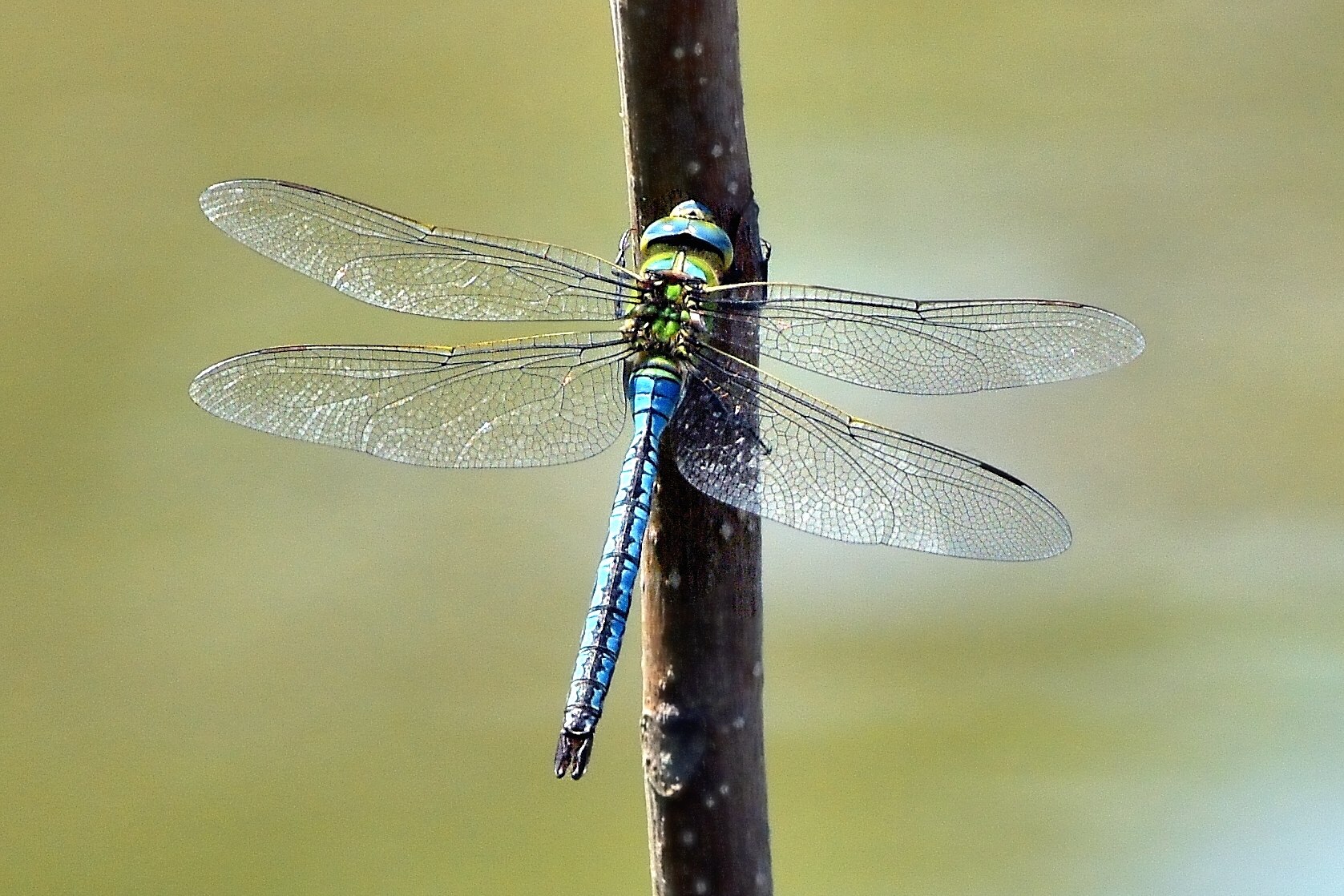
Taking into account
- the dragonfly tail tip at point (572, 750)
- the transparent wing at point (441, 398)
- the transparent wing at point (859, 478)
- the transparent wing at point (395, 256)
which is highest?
the transparent wing at point (395, 256)

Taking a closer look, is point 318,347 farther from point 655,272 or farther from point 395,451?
point 655,272

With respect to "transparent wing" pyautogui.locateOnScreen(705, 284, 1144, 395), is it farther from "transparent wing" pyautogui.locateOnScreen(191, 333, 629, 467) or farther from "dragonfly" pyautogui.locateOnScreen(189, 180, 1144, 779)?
"transparent wing" pyautogui.locateOnScreen(191, 333, 629, 467)

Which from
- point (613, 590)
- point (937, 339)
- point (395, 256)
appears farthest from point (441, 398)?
point (937, 339)

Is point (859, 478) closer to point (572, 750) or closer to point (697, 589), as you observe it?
point (697, 589)

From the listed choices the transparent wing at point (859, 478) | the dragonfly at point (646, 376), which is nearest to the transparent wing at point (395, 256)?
the dragonfly at point (646, 376)

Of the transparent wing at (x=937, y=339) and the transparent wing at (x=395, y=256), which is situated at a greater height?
the transparent wing at (x=395, y=256)

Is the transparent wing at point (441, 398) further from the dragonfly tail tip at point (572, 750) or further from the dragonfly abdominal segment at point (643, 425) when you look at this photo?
the dragonfly tail tip at point (572, 750)
